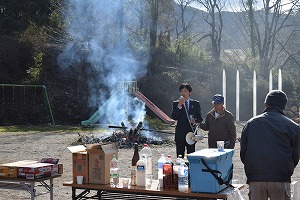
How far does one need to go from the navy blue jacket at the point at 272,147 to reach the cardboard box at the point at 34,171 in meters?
2.44

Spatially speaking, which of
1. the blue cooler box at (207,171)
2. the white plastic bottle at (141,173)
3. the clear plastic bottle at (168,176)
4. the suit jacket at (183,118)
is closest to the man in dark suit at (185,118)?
the suit jacket at (183,118)

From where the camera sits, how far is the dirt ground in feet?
29.1

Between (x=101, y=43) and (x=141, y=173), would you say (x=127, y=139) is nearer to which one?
(x=141, y=173)

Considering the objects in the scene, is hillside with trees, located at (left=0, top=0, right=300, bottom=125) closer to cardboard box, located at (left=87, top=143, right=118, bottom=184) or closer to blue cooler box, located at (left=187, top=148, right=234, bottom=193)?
cardboard box, located at (left=87, top=143, right=118, bottom=184)

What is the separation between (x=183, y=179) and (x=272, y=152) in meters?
0.98

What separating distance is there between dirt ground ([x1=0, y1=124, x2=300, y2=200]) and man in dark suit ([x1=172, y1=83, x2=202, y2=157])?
135cm

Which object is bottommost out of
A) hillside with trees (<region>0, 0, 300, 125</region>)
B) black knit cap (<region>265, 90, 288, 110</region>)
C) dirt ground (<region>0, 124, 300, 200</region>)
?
dirt ground (<region>0, 124, 300, 200</region>)

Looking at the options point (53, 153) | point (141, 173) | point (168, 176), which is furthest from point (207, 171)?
point (53, 153)

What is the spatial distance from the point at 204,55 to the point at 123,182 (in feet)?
106

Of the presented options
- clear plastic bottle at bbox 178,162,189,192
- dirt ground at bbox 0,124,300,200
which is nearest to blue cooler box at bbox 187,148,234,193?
clear plastic bottle at bbox 178,162,189,192

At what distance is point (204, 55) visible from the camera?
3762cm

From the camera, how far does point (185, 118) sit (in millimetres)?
7980

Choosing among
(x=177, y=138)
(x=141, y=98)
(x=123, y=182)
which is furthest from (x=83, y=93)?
(x=123, y=182)

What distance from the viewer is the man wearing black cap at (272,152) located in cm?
500
